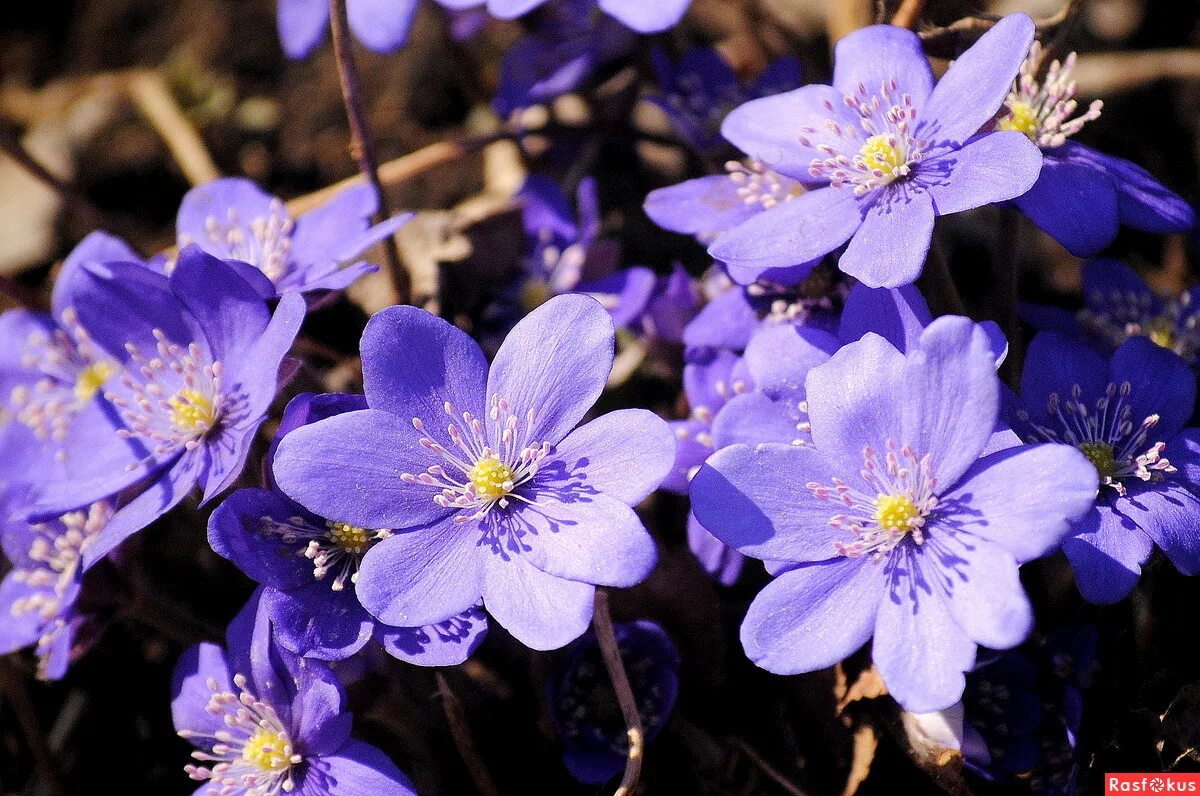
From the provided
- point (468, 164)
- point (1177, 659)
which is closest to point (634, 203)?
point (468, 164)

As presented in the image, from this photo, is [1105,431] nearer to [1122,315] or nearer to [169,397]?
[1122,315]

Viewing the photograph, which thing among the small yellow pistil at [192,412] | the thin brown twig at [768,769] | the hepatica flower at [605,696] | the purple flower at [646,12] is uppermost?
the purple flower at [646,12]

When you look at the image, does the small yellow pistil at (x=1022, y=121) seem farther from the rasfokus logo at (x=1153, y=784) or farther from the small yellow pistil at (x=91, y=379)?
the small yellow pistil at (x=91, y=379)

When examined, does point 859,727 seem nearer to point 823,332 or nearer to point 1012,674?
point 1012,674

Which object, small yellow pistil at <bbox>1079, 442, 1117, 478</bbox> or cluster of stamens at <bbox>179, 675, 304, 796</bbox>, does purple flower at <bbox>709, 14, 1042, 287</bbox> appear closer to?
small yellow pistil at <bbox>1079, 442, 1117, 478</bbox>

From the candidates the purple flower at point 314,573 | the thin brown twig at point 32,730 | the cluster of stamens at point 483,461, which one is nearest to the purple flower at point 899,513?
the cluster of stamens at point 483,461

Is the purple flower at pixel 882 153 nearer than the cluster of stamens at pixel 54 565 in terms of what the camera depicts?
Yes

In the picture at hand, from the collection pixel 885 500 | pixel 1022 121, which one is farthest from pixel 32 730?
pixel 1022 121
